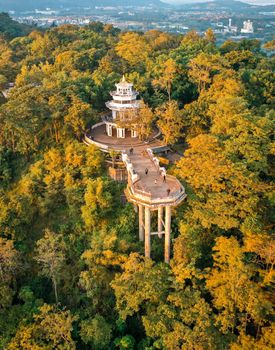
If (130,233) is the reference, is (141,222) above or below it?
above

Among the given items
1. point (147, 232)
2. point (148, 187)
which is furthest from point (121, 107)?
point (147, 232)

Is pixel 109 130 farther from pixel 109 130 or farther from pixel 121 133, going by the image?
pixel 121 133

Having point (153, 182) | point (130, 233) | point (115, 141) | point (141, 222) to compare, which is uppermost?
point (153, 182)

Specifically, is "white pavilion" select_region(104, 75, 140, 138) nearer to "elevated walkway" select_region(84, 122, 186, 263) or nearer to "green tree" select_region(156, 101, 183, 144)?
"elevated walkway" select_region(84, 122, 186, 263)

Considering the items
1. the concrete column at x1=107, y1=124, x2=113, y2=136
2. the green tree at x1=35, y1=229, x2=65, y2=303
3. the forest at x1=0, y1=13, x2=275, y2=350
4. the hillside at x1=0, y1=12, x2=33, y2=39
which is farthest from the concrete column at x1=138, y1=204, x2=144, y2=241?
the hillside at x1=0, y1=12, x2=33, y2=39

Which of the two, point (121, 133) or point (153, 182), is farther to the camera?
point (121, 133)

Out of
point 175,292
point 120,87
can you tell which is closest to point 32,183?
point 120,87

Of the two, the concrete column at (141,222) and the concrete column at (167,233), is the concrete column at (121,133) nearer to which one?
the concrete column at (141,222)

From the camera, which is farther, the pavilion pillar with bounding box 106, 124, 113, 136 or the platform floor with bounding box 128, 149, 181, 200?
the pavilion pillar with bounding box 106, 124, 113, 136
